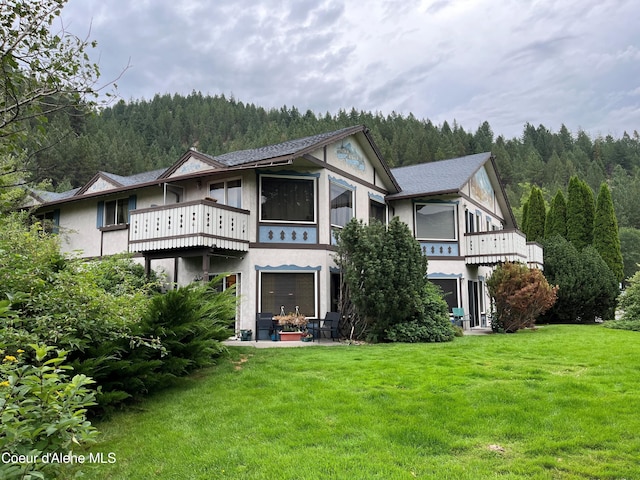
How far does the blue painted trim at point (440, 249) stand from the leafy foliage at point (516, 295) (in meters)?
3.14

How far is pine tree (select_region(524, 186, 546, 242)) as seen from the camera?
1231 inches

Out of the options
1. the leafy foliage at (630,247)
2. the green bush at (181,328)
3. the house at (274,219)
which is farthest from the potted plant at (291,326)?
the leafy foliage at (630,247)

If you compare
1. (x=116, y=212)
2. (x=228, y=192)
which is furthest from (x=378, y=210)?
(x=116, y=212)

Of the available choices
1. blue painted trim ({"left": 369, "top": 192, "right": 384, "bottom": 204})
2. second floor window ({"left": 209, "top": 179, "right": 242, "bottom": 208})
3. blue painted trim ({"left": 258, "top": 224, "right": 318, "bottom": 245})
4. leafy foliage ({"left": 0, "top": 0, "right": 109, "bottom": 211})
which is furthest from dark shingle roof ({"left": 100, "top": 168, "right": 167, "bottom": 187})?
leafy foliage ({"left": 0, "top": 0, "right": 109, "bottom": 211})

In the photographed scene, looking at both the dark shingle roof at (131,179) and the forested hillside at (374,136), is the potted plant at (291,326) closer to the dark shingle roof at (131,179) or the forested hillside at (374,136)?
the dark shingle roof at (131,179)

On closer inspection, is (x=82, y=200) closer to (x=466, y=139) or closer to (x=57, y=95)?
(x=57, y=95)

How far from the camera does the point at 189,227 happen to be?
13.6 m

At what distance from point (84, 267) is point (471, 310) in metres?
16.8

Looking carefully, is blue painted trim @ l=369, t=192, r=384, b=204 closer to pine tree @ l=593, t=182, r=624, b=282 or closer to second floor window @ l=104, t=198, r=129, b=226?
second floor window @ l=104, t=198, r=129, b=226

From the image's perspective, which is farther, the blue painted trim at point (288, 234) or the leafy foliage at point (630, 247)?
the leafy foliage at point (630, 247)

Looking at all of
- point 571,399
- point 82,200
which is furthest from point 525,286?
point 82,200

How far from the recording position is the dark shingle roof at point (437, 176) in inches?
778

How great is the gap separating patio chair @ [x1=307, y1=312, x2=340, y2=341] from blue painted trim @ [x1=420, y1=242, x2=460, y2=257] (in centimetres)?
699

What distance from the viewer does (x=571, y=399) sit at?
6062 millimetres
